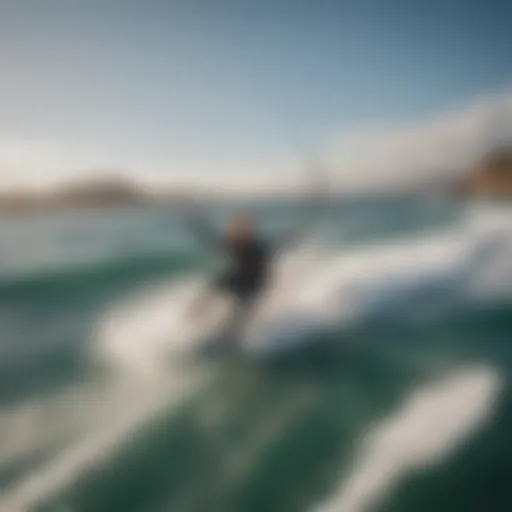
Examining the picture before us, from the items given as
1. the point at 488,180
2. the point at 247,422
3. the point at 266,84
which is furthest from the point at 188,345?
the point at 488,180

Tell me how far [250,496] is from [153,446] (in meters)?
0.23

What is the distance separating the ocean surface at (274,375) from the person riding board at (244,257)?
0.03m

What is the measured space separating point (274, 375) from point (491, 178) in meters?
0.68

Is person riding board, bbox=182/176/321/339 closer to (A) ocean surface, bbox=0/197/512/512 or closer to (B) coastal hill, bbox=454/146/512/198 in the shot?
(A) ocean surface, bbox=0/197/512/512

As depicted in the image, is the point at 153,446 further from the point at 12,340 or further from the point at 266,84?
the point at 266,84

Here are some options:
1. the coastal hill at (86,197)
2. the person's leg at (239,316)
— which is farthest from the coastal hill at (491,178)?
the coastal hill at (86,197)

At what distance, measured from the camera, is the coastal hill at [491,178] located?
1.23 m

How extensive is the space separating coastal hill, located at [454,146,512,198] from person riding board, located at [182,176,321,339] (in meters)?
0.39

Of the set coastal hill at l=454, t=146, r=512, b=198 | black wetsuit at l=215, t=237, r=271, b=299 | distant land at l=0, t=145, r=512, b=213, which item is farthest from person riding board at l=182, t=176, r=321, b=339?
coastal hill at l=454, t=146, r=512, b=198

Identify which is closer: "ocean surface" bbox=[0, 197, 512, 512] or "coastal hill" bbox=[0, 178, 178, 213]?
"ocean surface" bbox=[0, 197, 512, 512]

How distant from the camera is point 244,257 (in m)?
1.21

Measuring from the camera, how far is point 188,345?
1188 mm

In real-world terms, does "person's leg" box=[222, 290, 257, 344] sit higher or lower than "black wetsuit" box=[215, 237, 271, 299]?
lower

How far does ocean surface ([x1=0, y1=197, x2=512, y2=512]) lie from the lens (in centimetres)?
111
